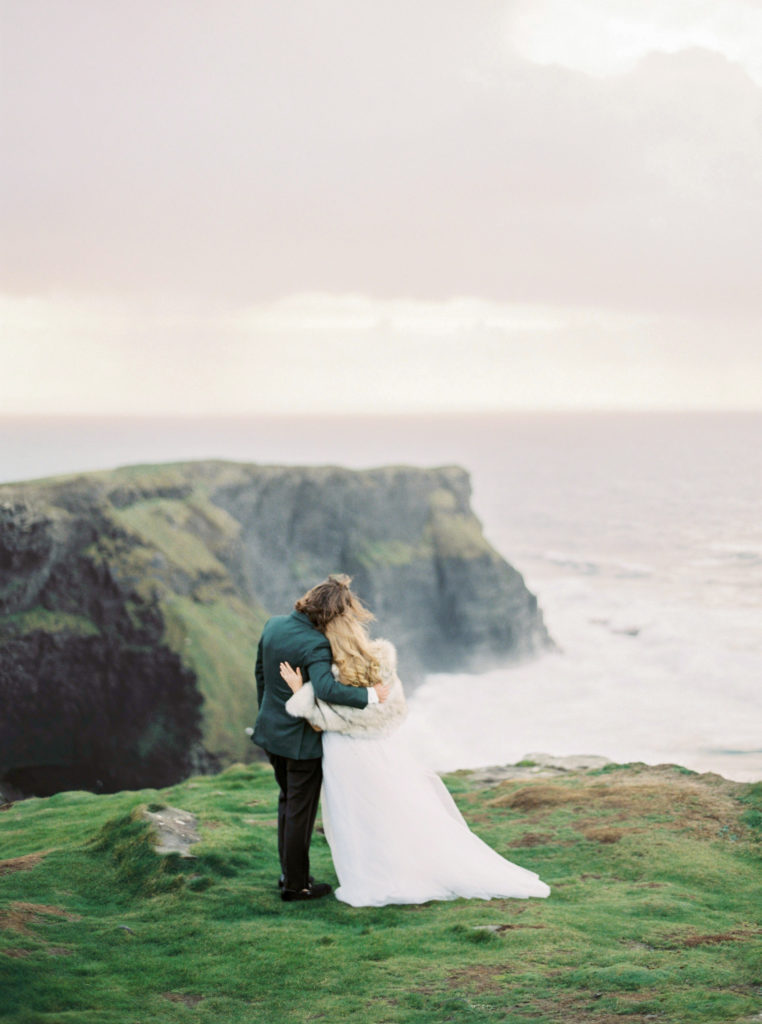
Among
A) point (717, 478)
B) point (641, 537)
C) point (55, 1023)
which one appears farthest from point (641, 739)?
point (717, 478)

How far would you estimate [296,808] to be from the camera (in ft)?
30.7

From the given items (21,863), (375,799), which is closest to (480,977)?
(375,799)

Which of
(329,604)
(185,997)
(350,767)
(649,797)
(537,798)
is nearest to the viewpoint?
(185,997)

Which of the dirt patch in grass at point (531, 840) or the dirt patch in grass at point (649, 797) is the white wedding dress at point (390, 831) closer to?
the dirt patch in grass at point (531, 840)

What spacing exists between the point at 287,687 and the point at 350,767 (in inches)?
41.0

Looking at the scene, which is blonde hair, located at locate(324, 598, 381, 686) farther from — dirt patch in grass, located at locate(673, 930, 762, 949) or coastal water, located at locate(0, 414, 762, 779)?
coastal water, located at locate(0, 414, 762, 779)

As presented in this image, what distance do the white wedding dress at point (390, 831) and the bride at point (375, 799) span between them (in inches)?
0.4

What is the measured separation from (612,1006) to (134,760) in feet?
157

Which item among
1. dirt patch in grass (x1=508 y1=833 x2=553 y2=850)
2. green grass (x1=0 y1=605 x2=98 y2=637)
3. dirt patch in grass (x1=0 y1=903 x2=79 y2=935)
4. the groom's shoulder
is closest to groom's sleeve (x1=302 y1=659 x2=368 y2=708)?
the groom's shoulder

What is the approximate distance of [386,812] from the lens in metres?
9.25

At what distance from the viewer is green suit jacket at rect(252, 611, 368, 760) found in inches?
349

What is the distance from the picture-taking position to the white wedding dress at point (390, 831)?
922 cm

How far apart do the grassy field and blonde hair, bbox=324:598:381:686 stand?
7.92 ft

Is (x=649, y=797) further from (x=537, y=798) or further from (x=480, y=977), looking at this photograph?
(x=480, y=977)
